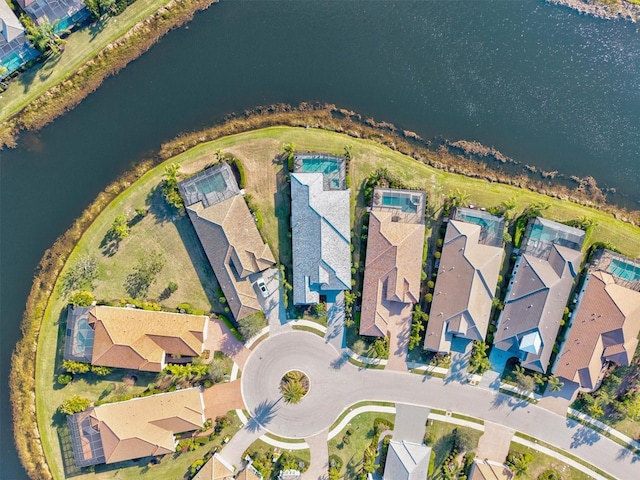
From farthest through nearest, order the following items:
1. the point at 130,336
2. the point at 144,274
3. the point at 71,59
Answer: the point at 71,59 → the point at 144,274 → the point at 130,336

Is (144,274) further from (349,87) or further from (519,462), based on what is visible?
(519,462)

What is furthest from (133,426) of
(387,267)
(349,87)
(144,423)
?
(349,87)

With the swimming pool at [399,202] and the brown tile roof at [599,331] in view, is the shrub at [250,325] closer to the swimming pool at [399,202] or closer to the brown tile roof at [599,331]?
the swimming pool at [399,202]

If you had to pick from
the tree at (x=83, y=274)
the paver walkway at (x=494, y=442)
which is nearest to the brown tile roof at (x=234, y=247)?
the tree at (x=83, y=274)

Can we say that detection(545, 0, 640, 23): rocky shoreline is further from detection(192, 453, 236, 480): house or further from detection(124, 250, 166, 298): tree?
detection(192, 453, 236, 480): house

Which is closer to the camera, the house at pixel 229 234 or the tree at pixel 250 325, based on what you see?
the house at pixel 229 234
